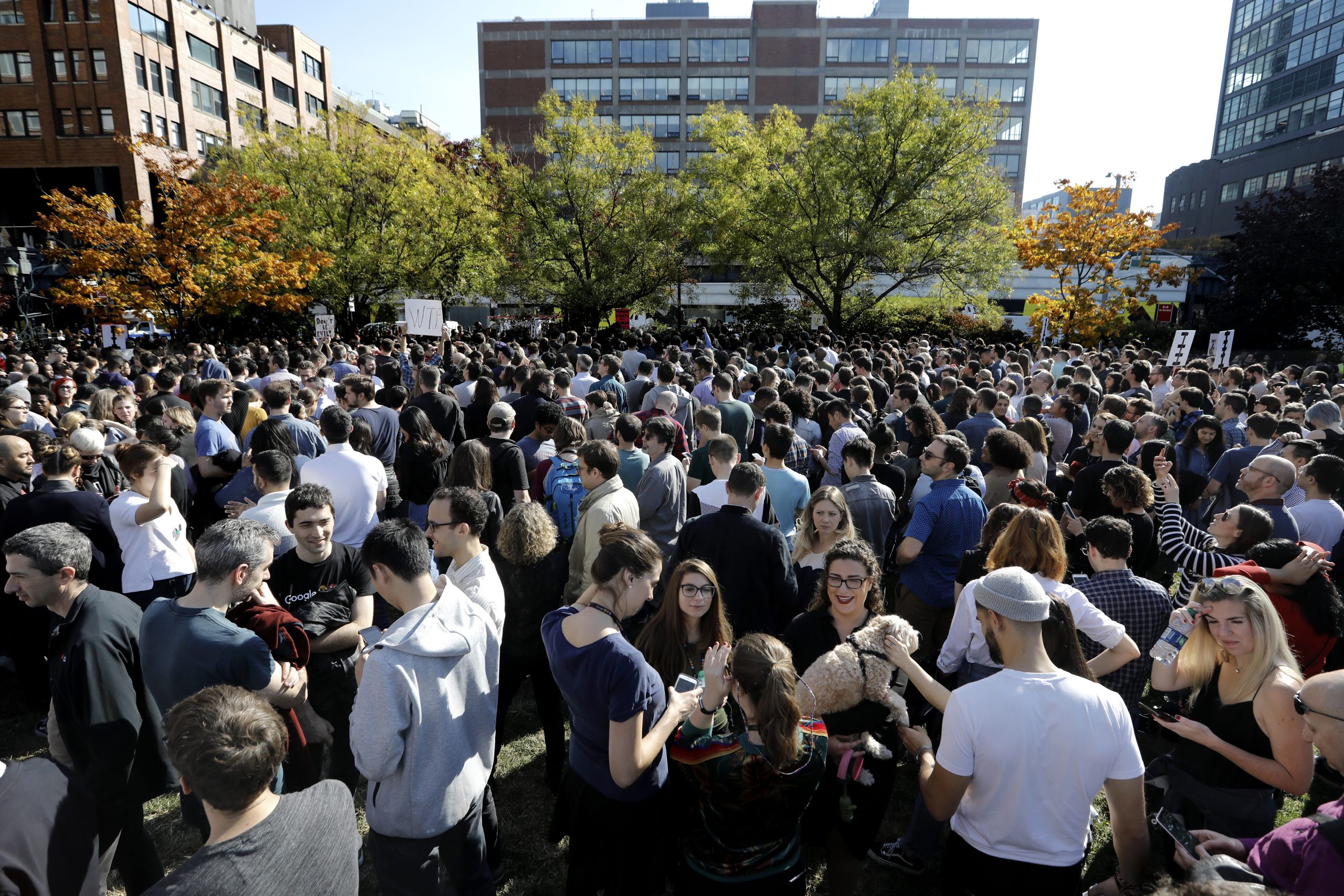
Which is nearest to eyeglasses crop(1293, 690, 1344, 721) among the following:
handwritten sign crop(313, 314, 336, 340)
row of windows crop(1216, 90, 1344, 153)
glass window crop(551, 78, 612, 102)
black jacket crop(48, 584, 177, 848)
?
black jacket crop(48, 584, 177, 848)

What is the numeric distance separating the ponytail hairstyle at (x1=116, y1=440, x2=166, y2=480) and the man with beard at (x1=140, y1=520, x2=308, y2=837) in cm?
178

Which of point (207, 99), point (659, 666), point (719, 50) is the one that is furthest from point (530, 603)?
point (719, 50)

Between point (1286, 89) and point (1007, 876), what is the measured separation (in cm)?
8099

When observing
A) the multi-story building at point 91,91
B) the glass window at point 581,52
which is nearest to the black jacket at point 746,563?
the multi-story building at point 91,91

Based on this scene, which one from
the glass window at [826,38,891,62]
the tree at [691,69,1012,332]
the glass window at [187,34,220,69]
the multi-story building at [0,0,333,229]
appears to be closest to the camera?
the tree at [691,69,1012,332]

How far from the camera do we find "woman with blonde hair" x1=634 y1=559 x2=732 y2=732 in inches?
123

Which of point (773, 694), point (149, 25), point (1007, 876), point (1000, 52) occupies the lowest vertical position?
point (1007, 876)

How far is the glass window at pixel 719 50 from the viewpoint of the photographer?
55.8 m

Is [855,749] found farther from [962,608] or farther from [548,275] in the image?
[548,275]

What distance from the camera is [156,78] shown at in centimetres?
3625

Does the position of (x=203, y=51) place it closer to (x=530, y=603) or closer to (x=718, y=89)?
(x=718, y=89)

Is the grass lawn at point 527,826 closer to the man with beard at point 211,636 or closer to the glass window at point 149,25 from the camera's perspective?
the man with beard at point 211,636

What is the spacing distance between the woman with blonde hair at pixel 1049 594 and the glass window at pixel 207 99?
48975mm

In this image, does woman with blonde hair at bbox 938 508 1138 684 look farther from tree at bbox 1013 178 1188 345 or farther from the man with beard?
tree at bbox 1013 178 1188 345
